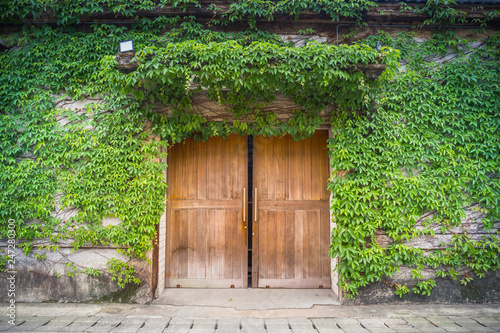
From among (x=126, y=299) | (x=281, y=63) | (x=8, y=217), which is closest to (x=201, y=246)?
(x=126, y=299)

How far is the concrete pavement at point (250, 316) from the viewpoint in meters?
2.96

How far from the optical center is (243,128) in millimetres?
3727

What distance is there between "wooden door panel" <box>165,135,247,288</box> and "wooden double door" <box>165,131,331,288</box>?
0.01m

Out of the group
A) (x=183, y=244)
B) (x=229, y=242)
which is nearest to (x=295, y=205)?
(x=229, y=242)

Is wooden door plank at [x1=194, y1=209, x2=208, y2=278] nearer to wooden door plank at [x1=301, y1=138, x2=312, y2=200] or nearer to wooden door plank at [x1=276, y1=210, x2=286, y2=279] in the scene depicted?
wooden door plank at [x1=276, y1=210, x2=286, y2=279]

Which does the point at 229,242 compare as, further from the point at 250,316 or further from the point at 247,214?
the point at 250,316

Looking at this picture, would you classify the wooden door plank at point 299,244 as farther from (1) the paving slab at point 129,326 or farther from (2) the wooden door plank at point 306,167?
(1) the paving slab at point 129,326

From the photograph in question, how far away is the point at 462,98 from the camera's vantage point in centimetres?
361

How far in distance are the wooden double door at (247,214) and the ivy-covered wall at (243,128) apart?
1.78ft

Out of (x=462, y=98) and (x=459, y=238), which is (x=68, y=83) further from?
(x=459, y=238)

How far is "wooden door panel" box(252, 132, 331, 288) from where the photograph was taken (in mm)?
4086

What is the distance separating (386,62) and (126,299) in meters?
4.20

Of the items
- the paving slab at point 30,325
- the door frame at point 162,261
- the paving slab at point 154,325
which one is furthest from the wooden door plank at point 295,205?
the paving slab at point 30,325

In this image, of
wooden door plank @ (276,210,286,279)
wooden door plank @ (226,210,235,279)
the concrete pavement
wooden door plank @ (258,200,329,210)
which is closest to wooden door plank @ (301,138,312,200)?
wooden door plank @ (258,200,329,210)
